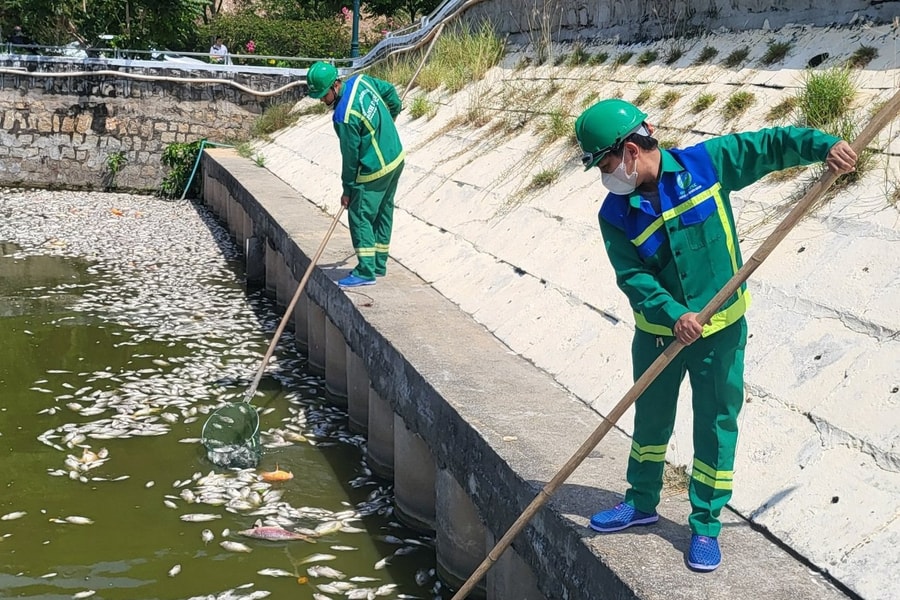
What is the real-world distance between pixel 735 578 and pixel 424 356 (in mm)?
2709

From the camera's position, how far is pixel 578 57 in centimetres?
1095

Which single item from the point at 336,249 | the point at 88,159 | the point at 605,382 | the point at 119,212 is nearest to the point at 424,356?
the point at 605,382

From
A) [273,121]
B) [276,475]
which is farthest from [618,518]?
[273,121]

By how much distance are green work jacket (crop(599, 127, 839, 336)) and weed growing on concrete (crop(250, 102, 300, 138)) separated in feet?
54.6

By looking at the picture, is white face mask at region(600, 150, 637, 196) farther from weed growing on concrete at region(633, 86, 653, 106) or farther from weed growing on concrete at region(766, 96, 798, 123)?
weed growing on concrete at region(633, 86, 653, 106)

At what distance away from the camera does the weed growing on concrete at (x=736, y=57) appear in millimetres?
7973

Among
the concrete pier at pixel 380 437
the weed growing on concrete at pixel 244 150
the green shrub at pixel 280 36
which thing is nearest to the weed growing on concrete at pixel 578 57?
the concrete pier at pixel 380 437

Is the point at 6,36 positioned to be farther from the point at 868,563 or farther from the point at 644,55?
the point at 868,563

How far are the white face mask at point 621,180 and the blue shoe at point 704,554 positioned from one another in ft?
3.98

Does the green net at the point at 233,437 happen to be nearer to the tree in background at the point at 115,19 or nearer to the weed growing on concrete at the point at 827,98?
the weed growing on concrete at the point at 827,98

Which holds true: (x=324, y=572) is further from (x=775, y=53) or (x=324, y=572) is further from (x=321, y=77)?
(x=775, y=53)

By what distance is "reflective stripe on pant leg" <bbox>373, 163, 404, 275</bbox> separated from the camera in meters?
7.92

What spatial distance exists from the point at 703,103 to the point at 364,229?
2.76 metres

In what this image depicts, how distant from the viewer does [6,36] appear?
2764 centimetres
